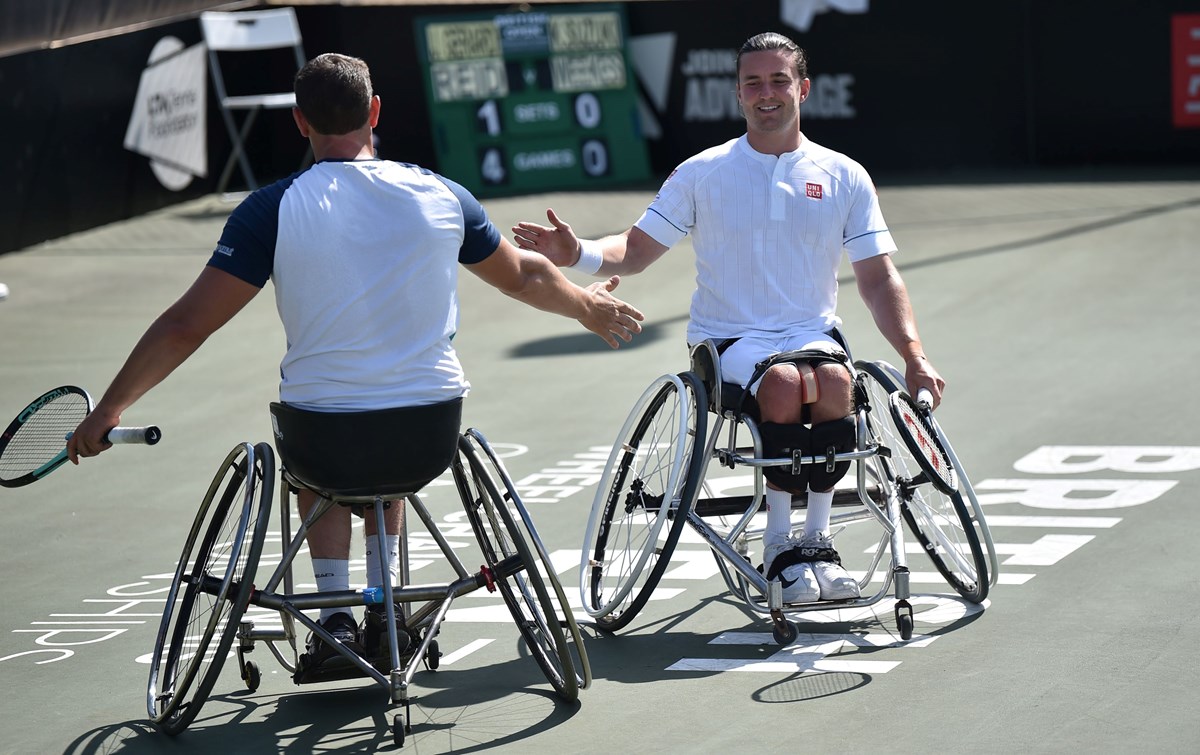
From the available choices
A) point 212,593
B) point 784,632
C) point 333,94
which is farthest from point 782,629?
point 333,94

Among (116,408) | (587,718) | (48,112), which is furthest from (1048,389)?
(48,112)

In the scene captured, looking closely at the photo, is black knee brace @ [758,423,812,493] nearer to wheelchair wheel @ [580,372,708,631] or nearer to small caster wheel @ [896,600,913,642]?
wheelchair wheel @ [580,372,708,631]

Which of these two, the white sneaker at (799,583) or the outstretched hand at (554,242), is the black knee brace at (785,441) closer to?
the white sneaker at (799,583)

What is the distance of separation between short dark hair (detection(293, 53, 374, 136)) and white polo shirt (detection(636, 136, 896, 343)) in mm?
1229

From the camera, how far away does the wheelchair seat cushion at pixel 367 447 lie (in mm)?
4129

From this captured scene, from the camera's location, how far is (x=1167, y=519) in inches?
234

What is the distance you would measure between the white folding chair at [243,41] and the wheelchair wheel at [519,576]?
9.26 meters

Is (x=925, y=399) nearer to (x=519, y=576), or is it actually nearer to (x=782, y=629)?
(x=782, y=629)

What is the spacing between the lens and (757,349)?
5.04m

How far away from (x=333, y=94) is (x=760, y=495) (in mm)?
1765

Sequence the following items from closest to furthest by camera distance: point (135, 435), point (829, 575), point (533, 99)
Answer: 1. point (135, 435)
2. point (829, 575)
3. point (533, 99)

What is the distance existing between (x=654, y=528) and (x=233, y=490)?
1.16m

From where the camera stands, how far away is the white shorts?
5008 mm

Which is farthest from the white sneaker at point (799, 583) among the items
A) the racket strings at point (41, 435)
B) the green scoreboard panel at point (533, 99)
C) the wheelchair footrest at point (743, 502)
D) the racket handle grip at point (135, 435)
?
the green scoreboard panel at point (533, 99)
